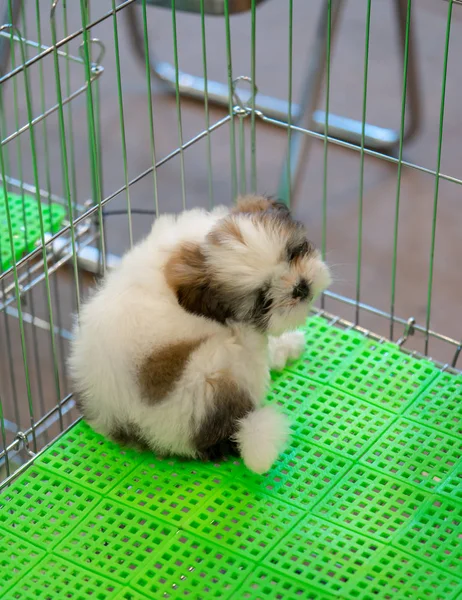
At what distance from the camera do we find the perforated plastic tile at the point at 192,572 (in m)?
1.65

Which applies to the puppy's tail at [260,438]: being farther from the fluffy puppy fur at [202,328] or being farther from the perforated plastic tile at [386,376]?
the perforated plastic tile at [386,376]

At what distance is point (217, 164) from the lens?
3646mm

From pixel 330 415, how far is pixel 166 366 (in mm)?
403

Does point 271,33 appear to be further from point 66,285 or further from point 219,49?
point 66,285

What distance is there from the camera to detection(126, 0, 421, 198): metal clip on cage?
3.27 meters

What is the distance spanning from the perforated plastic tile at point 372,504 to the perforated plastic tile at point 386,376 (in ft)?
0.70

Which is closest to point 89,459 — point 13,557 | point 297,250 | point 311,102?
point 13,557

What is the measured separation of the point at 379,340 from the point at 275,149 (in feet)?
5.49

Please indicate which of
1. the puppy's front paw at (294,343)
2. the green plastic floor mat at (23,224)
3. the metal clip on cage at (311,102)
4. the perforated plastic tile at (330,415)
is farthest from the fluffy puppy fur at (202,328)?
the metal clip on cage at (311,102)

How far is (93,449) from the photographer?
1.94m

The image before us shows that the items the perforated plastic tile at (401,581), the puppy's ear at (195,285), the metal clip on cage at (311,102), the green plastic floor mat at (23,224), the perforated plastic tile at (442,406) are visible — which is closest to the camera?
the perforated plastic tile at (401,581)

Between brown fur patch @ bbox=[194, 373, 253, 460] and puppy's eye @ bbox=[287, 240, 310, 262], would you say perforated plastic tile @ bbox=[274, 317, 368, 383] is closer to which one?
brown fur patch @ bbox=[194, 373, 253, 460]

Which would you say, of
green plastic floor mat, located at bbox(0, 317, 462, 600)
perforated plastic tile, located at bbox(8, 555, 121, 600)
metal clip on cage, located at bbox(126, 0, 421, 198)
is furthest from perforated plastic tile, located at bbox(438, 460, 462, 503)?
metal clip on cage, located at bbox(126, 0, 421, 198)

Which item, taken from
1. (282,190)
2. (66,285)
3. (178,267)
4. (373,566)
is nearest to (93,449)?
(178,267)
